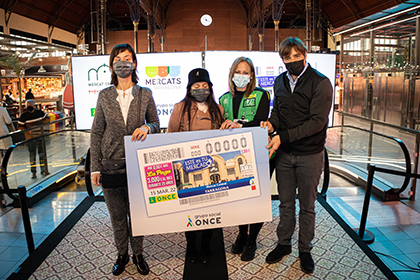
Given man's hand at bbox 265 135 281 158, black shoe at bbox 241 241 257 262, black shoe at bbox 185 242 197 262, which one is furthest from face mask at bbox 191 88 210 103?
black shoe at bbox 241 241 257 262

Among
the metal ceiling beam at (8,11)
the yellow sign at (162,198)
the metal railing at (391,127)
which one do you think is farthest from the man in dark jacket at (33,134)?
the metal ceiling beam at (8,11)

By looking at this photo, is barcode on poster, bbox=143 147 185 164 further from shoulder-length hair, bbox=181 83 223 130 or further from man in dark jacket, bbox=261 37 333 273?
man in dark jacket, bbox=261 37 333 273

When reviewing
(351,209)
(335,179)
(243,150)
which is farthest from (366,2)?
(243,150)

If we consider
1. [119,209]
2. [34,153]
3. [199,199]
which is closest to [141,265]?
[119,209]

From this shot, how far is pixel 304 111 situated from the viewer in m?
2.38

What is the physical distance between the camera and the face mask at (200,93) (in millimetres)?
2371

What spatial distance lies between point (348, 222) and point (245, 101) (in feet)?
9.04

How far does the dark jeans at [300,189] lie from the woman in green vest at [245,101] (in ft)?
0.80

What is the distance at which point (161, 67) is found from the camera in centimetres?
443

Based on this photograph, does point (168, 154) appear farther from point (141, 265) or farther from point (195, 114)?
point (141, 265)

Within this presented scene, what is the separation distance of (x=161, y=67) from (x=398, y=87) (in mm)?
9324

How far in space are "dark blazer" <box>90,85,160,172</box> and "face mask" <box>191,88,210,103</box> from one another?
0.36m

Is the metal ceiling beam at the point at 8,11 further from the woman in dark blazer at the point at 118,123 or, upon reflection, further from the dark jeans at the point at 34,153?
the woman in dark blazer at the point at 118,123

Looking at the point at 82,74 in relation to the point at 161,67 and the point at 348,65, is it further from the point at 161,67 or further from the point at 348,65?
the point at 348,65
